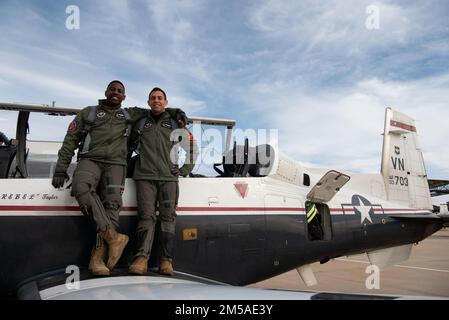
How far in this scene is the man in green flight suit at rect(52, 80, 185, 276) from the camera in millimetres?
3309

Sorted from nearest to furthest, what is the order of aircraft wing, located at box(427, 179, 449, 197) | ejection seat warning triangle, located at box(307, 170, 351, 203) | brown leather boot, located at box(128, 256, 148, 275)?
1. brown leather boot, located at box(128, 256, 148, 275)
2. ejection seat warning triangle, located at box(307, 170, 351, 203)
3. aircraft wing, located at box(427, 179, 449, 197)

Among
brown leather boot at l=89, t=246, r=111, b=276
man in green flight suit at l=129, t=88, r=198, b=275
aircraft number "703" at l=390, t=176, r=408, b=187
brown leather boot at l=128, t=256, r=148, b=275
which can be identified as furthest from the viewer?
aircraft number "703" at l=390, t=176, r=408, b=187

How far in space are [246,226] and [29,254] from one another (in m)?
2.28

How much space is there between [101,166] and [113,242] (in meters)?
0.73

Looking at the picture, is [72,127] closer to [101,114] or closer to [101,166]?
[101,114]

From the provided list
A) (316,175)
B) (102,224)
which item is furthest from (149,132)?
(316,175)

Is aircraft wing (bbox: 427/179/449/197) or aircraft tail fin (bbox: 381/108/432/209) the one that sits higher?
aircraft wing (bbox: 427/179/449/197)

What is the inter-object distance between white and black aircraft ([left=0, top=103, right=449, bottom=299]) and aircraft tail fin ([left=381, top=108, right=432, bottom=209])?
359mm

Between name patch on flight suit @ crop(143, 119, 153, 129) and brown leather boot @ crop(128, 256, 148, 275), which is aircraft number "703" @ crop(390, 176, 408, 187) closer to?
name patch on flight suit @ crop(143, 119, 153, 129)

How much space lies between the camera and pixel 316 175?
5707mm

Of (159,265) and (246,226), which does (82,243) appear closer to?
(159,265)

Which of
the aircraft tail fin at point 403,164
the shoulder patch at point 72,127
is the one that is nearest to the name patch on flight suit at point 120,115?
the shoulder patch at point 72,127

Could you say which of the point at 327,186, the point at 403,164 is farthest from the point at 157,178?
the point at 403,164

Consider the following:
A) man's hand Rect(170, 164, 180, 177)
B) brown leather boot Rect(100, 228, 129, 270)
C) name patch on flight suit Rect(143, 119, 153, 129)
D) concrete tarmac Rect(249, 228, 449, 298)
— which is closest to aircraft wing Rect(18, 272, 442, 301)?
brown leather boot Rect(100, 228, 129, 270)
